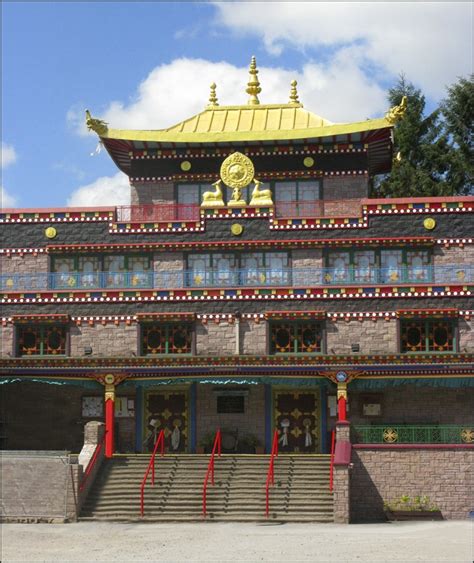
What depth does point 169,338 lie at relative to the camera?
38.2 m

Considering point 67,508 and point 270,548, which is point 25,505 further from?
point 270,548

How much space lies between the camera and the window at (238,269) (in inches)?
1549

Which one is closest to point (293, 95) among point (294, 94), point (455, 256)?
point (294, 94)

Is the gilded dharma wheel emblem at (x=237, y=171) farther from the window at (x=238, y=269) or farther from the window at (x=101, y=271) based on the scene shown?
the window at (x=101, y=271)

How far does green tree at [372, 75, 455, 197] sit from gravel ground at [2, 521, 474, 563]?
3074 centimetres

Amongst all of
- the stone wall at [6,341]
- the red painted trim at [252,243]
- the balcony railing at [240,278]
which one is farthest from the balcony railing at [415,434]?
the stone wall at [6,341]

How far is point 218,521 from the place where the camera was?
30.2 meters

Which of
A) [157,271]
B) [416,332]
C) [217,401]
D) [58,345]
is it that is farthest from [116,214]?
[416,332]

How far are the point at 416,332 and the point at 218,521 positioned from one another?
11.2m

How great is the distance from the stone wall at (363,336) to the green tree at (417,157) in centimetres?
2181

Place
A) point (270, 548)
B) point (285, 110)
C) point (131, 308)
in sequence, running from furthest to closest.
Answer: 1. point (285, 110)
2. point (131, 308)
3. point (270, 548)

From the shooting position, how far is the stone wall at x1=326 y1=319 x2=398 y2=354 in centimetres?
3712

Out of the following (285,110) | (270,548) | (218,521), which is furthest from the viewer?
(285,110)

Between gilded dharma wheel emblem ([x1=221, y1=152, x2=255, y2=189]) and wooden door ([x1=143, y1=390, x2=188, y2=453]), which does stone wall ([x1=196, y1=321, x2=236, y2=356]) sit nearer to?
Result: wooden door ([x1=143, y1=390, x2=188, y2=453])
